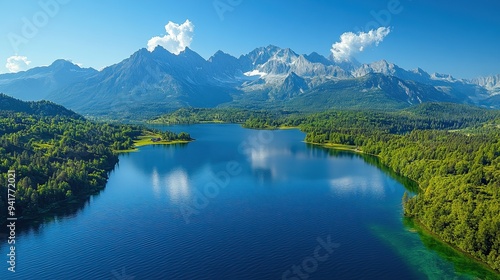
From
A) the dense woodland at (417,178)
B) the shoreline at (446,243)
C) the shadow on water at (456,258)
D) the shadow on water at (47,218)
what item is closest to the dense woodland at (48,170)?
the dense woodland at (417,178)

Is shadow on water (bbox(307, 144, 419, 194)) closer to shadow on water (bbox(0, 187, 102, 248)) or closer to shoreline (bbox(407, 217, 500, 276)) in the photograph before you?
shoreline (bbox(407, 217, 500, 276))

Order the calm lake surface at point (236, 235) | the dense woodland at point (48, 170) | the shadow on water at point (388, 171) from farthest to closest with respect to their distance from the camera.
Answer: the shadow on water at point (388, 171) → the dense woodland at point (48, 170) → the calm lake surface at point (236, 235)

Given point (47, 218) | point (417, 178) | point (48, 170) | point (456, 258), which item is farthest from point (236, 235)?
point (417, 178)

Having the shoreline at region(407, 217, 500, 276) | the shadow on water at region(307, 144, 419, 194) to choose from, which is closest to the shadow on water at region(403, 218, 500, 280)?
the shoreline at region(407, 217, 500, 276)

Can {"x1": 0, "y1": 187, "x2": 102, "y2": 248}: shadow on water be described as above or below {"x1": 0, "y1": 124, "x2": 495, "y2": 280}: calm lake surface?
above

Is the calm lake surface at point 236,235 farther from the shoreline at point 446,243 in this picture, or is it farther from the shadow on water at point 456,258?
the shoreline at point 446,243

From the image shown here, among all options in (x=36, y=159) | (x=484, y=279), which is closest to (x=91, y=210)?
(x=36, y=159)

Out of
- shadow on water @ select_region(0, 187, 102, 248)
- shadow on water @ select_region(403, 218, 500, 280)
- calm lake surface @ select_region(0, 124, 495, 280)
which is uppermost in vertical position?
shadow on water @ select_region(0, 187, 102, 248)

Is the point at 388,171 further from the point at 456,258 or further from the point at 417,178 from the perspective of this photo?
the point at 456,258
